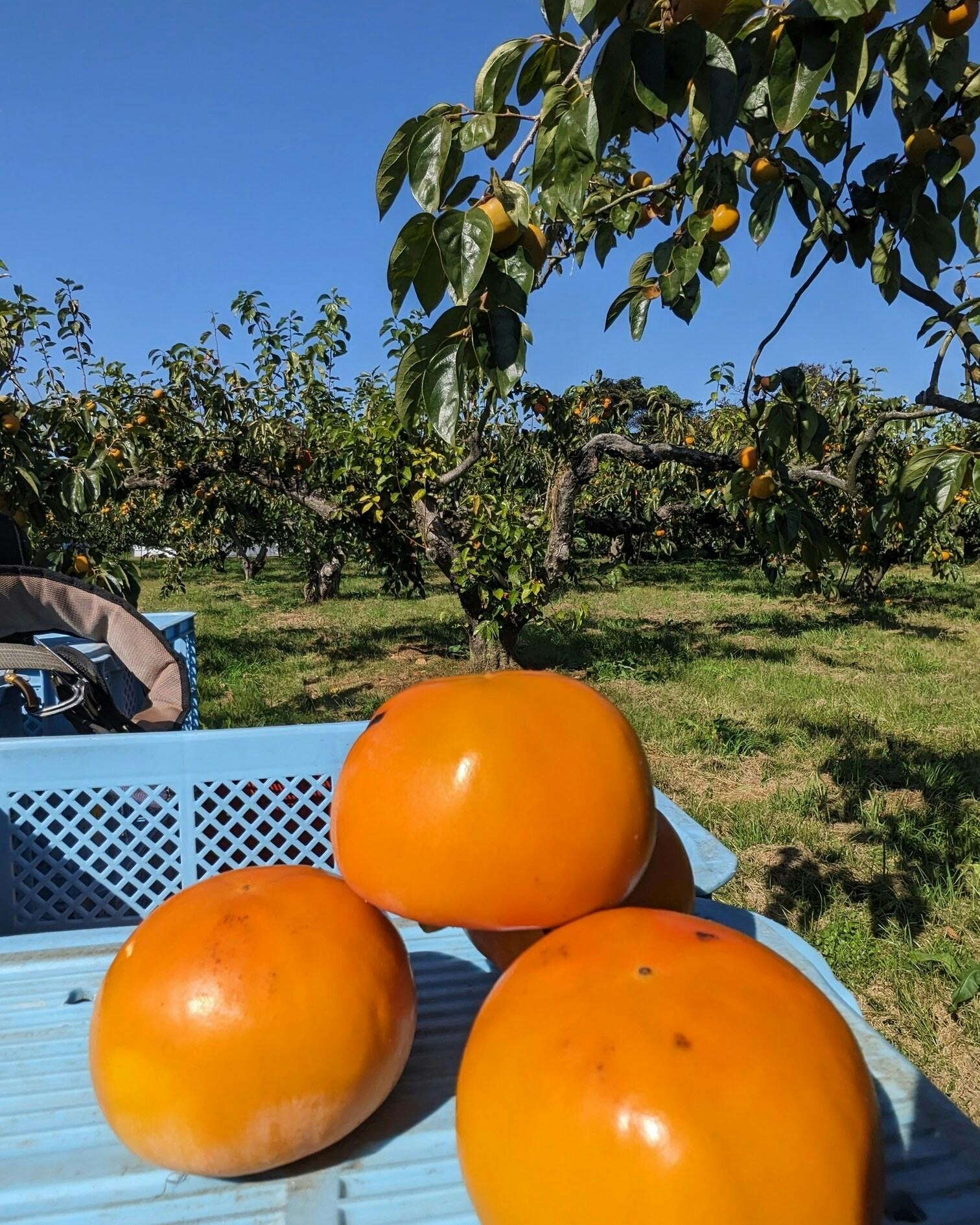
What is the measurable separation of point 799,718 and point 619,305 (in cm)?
392

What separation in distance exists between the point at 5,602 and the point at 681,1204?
177 centimetres

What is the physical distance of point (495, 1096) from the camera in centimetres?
56

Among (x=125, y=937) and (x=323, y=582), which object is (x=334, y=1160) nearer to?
(x=125, y=937)

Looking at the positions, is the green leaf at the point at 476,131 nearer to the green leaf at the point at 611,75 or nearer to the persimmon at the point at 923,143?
the green leaf at the point at 611,75

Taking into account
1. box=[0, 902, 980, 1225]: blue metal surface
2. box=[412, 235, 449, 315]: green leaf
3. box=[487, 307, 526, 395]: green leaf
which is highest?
box=[412, 235, 449, 315]: green leaf

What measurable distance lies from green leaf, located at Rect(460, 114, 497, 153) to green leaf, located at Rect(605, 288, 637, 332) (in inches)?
34.4

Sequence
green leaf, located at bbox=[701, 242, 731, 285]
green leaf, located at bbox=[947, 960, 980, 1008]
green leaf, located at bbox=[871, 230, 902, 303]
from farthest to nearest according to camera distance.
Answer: green leaf, located at bbox=[947, 960, 980, 1008] → green leaf, located at bbox=[701, 242, 731, 285] → green leaf, located at bbox=[871, 230, 902, 303]

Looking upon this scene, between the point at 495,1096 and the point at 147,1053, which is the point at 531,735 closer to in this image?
the point at 495,1096

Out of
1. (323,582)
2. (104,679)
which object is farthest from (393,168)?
(323,582)

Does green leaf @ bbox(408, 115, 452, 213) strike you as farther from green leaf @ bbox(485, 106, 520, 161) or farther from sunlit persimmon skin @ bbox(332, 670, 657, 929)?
sunlit persimmon skin @ bbox(332, 670, 657, 929)

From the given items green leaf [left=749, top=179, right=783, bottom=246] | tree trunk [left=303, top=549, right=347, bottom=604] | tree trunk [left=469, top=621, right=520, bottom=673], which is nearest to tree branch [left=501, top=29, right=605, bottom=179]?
green leaf [left=749, top=179, right=783, bottom=246]

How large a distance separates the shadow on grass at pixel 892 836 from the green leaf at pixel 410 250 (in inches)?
92.3

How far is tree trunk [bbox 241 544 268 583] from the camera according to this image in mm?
15086

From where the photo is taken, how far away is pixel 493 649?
6023 mm
